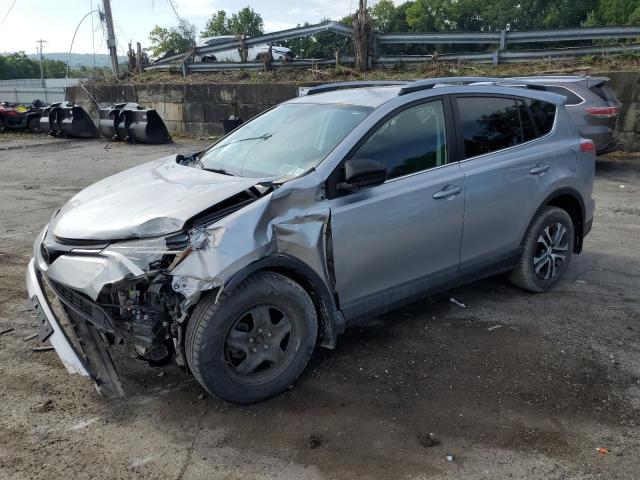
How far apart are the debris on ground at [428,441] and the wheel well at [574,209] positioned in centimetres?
270

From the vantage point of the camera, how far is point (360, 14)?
1603cm

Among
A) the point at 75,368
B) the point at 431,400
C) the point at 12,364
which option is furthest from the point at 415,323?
the point at 12,364

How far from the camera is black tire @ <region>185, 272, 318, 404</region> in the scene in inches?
117

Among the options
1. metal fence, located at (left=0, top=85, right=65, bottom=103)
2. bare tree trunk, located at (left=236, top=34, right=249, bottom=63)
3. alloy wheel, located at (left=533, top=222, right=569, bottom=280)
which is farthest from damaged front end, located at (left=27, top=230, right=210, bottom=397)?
metal fence, located at (left=0, top=85, right=65, bottom=103)

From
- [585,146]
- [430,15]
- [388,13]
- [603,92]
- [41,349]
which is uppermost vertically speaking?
[388,13]

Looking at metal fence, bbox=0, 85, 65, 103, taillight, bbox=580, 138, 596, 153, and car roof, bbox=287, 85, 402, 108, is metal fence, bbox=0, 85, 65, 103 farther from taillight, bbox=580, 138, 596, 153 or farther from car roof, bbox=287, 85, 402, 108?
taillight, bbox=580, 138, 596, 153

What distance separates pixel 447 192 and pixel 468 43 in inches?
509

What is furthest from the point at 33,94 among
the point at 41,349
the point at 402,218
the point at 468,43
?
the point at 402,218

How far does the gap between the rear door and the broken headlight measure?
2127mm

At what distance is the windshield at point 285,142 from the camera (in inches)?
145

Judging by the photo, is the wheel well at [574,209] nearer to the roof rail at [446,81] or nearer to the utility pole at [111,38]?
the roof rail at [446,81]

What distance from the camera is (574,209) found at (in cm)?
500

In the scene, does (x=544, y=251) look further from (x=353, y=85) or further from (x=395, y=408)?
(x=395, y=408)

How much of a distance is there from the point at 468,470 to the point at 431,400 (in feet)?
2.06
